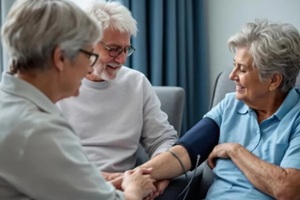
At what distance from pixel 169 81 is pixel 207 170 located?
82 cm

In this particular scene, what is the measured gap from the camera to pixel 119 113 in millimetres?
1979

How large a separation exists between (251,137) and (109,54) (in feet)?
2.16

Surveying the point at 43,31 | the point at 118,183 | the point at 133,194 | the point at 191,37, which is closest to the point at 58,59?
the point at 43,31

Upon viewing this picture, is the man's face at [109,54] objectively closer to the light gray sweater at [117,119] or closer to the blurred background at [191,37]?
the light gray sweater at [117,119]

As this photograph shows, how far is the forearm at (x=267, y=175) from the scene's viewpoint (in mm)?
1594

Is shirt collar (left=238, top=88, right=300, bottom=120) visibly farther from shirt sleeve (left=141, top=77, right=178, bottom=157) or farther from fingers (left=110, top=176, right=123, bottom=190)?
fingers (left=110, top=176, right=123, bottom=190)

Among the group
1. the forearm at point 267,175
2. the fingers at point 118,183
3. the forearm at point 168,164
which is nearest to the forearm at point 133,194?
the fingers at point 118,183

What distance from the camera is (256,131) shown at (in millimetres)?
1797

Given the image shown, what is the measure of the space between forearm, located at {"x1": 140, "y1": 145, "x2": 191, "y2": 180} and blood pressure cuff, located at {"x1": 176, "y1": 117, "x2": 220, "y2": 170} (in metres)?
0.02

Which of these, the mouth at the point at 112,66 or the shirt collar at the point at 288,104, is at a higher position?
the mouth at the point at 112,66

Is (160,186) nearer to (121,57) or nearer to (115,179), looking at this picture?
(115,179)

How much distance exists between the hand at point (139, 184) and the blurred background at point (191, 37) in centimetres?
105

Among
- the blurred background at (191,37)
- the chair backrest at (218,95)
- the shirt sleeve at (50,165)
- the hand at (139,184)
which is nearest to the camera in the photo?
the shirt sleeve at (50,165)

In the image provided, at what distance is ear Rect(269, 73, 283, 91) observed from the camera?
1.76 metres
